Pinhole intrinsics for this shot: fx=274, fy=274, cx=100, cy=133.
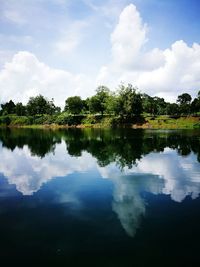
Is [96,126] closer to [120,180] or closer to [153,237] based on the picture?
[120,180]

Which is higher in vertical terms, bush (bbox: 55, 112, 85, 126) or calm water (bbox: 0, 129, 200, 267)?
bush (bbox: 55, 112, 85, 126)

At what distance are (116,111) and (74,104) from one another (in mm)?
41195

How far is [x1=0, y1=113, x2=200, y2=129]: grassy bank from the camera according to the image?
106 metres

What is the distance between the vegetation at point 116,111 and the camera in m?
112

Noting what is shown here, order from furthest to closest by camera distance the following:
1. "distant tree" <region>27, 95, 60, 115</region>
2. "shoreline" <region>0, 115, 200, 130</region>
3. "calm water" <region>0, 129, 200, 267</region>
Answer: "distant tree" <region>27, 95, 60, 115</region> < "shoreline" <region>0, 115, 200, 130</region> < "calm water" <region>0, 129, 200, 267</region>

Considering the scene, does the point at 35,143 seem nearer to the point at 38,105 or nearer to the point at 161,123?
the point at 161,123

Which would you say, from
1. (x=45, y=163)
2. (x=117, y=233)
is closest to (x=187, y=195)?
(x=117, y=233)

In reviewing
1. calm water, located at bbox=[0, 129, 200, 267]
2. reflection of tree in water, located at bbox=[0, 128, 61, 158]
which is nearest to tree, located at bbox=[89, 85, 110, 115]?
reflection of tree in water, located at bbox=[0, 128, 61, 158]

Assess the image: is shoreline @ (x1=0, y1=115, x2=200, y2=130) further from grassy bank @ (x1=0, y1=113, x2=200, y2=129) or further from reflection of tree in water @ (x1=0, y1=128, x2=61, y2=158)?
reflection of tree in water @ (x1=0, y1=128, x2=61, y2=158)

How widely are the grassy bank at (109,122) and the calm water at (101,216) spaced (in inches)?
3076

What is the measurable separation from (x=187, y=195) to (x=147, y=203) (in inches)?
148

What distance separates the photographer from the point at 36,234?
543 inches

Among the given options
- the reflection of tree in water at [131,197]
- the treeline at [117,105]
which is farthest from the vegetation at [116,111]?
the reflection of tree in water at [131,197]

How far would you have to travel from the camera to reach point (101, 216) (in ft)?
52.0
